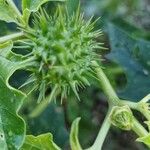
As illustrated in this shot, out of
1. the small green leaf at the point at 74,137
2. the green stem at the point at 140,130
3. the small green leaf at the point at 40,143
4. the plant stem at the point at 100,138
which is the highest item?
the small green leaf at the point at 40,143

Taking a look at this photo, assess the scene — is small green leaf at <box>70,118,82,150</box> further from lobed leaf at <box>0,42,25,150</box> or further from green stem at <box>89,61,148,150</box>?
lobed leaf at <box>0,42,25,150</box>

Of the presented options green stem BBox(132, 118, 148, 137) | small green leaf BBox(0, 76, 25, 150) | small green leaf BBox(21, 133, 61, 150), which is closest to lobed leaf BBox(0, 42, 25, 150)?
small green leaf BBox(0, 76, 25, 150)

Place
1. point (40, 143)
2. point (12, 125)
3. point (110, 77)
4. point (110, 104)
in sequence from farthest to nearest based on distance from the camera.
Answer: point (110, 77), point (110, 104), point (40, 143), point (12, 125)

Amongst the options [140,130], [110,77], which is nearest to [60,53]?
[140,130]

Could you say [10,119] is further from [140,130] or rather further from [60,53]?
[140,130]

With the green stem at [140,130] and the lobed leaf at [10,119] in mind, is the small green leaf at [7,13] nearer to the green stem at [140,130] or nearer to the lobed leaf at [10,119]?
the lobed leaf at [10,119]

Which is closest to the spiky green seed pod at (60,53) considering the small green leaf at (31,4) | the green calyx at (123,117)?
the small green leaf at (31,4)
